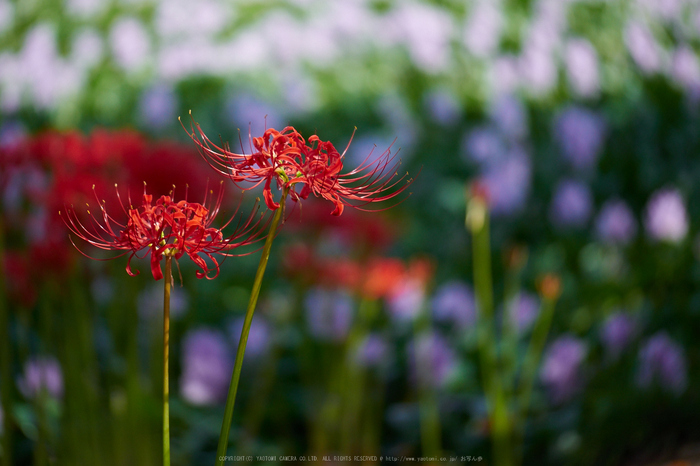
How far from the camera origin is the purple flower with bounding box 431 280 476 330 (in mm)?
1390

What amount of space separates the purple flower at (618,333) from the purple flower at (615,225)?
0.24 m

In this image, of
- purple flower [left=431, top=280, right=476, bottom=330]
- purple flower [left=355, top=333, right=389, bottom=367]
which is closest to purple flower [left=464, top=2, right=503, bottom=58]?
purple flower [left=431, top=280, right=476, bottom=330]

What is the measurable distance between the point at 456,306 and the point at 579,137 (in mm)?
641

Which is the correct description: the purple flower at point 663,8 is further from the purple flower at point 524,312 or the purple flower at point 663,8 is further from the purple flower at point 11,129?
the purple flower at point 11,129

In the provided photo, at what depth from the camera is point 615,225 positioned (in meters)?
1.48

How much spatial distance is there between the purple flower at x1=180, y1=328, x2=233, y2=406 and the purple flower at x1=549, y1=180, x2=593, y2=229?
935 mm

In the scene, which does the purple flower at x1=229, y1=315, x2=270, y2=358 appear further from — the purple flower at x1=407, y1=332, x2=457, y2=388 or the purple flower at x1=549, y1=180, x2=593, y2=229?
the purple flower at x1=549, y1=180, x2=593, y2=229

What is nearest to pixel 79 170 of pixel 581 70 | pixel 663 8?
pixel 581 70

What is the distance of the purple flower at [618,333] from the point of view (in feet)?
4.30

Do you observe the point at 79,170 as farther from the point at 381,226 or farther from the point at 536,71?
the point at 536,71

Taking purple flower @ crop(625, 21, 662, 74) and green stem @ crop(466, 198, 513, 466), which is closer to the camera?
green stem @ crop(466, 198, 513, 466)

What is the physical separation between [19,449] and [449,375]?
858mm

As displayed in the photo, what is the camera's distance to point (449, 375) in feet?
4.16

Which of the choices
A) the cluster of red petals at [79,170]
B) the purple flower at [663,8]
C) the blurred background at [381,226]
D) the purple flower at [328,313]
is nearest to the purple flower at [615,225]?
the blurred background at [381,226]
